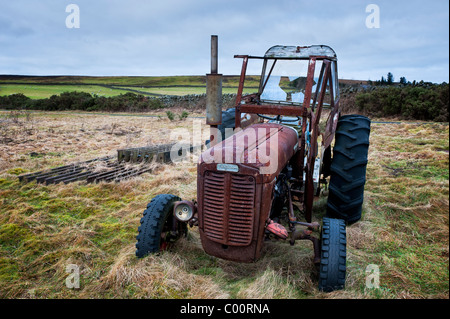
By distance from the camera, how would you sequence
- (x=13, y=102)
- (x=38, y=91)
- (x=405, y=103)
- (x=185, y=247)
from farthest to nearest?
1. (x=38, y=91)
2. (x=13, y=102)
3. (x=405, y=103)
4. (x=185, y=247)

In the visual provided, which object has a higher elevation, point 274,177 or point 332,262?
point 274,177

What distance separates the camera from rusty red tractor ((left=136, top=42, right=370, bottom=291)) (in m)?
2.99

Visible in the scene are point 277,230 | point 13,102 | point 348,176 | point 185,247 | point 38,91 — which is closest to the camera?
point 277,230

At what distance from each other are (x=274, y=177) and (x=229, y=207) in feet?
1.73

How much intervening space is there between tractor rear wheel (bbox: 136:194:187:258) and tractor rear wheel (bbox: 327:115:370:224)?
6.85 feet

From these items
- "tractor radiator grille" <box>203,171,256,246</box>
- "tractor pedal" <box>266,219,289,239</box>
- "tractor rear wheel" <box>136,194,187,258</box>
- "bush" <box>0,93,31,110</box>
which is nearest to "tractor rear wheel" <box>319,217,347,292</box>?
"tractor pedal" <box>266,219,289,239</box>

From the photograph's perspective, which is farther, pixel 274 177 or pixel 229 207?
pixel 274 177

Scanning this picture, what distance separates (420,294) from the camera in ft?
9.94

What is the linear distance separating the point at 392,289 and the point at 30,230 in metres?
4.57

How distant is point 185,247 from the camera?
12.6ft

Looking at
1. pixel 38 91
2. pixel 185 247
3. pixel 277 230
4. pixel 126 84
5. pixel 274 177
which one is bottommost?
pixel 185 247

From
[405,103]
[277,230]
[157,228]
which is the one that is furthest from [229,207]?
[405,103]

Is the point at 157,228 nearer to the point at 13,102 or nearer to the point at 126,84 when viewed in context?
A: the point at 13,102
